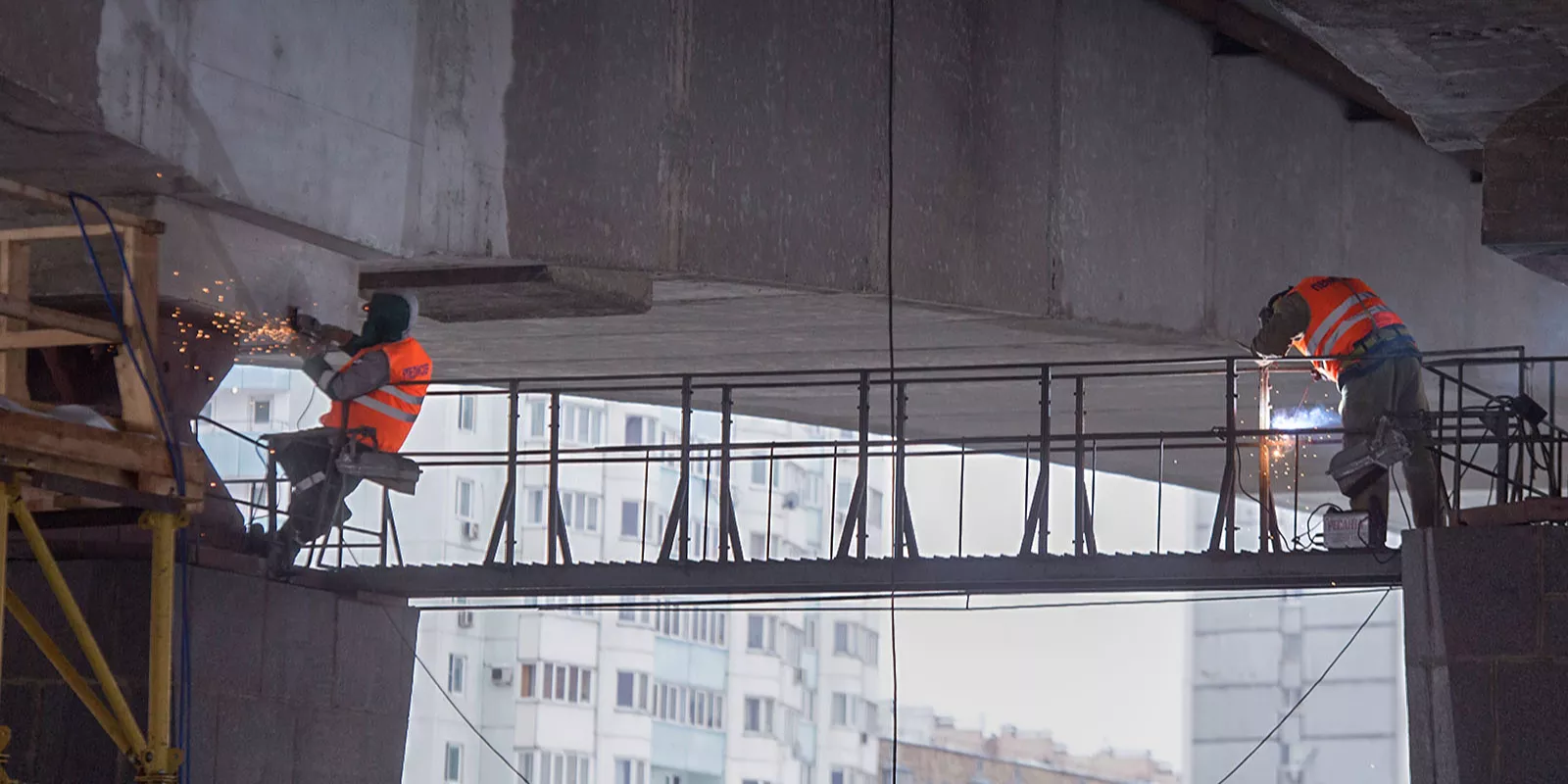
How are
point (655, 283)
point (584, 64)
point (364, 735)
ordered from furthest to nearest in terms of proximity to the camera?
1. point (655, 283)
2. point (364, 735)
3. point (584, 64)

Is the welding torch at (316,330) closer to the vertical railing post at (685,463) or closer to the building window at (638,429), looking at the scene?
the vertical railing post at (685,463)

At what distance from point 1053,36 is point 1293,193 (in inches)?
123

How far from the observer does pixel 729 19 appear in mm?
13133

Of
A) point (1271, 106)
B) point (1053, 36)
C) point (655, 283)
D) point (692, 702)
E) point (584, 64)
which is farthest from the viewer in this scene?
point (692, 702)

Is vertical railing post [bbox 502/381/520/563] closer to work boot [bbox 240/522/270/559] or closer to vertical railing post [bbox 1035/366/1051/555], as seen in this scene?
work boot [bbox 240/522/270/559]

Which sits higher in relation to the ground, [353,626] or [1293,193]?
[1293,193]

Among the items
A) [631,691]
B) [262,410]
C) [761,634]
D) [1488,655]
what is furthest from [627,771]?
[1488,655]

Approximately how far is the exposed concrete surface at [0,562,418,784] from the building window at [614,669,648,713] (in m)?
61.3

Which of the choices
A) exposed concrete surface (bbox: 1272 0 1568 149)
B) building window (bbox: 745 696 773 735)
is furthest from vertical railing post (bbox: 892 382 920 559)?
building window (bbox: 745 696 773 735)

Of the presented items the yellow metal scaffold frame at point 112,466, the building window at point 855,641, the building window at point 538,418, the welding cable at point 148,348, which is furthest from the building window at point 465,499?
the welding cable at point 148,348

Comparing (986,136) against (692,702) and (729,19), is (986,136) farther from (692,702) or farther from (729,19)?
(692,702)

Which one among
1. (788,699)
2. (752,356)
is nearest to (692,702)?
(788,699)

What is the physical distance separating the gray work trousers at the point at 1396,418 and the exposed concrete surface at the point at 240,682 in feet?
19.5

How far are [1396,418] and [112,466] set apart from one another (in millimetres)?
6906
